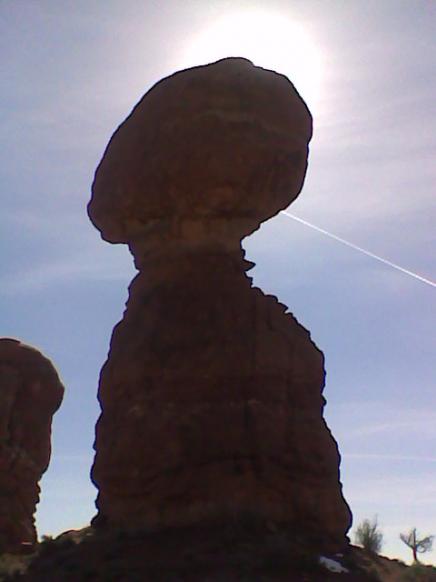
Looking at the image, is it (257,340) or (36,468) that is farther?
(36,468)

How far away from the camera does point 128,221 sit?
83.6 feet

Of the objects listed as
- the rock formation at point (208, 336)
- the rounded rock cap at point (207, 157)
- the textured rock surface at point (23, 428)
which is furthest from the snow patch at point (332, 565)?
the textured rock surface at point (23, 428)

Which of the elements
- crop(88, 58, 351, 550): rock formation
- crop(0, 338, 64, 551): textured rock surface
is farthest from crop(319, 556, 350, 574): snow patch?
crop(0, 338, 64, 551): textured rock surface

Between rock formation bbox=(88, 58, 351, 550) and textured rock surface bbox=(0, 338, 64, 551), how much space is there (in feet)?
45.6

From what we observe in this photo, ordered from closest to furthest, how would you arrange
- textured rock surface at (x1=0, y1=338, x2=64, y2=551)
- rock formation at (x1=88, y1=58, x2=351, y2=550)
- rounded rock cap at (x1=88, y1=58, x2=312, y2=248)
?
rock formation at (x1=88, y1=58, x2=351, y2=550) < rounded rock cap at (x1=88, y1=58, x2=312, y2=248) < textured rock surface at (x1=0, y1=338, x2=64, y2=551)

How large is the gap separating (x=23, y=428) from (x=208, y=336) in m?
17.7

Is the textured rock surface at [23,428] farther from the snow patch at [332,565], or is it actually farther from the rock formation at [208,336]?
the snow patch at [332,565]

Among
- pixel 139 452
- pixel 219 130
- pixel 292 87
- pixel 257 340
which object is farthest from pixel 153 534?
pixel 292 87

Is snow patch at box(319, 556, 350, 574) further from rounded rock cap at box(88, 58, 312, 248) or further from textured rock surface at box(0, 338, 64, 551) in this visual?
textured rock surface at box(0, 338, 64, 551)

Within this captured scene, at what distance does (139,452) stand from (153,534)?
191 cm

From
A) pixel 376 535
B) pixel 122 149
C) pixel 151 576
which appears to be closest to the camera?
pixel 151 576

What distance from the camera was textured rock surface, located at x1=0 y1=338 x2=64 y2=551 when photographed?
3712 centimetres

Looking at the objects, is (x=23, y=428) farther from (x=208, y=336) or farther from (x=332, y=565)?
(x=332, y=565)

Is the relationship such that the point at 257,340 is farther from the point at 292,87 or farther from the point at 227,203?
the point at 292,87
